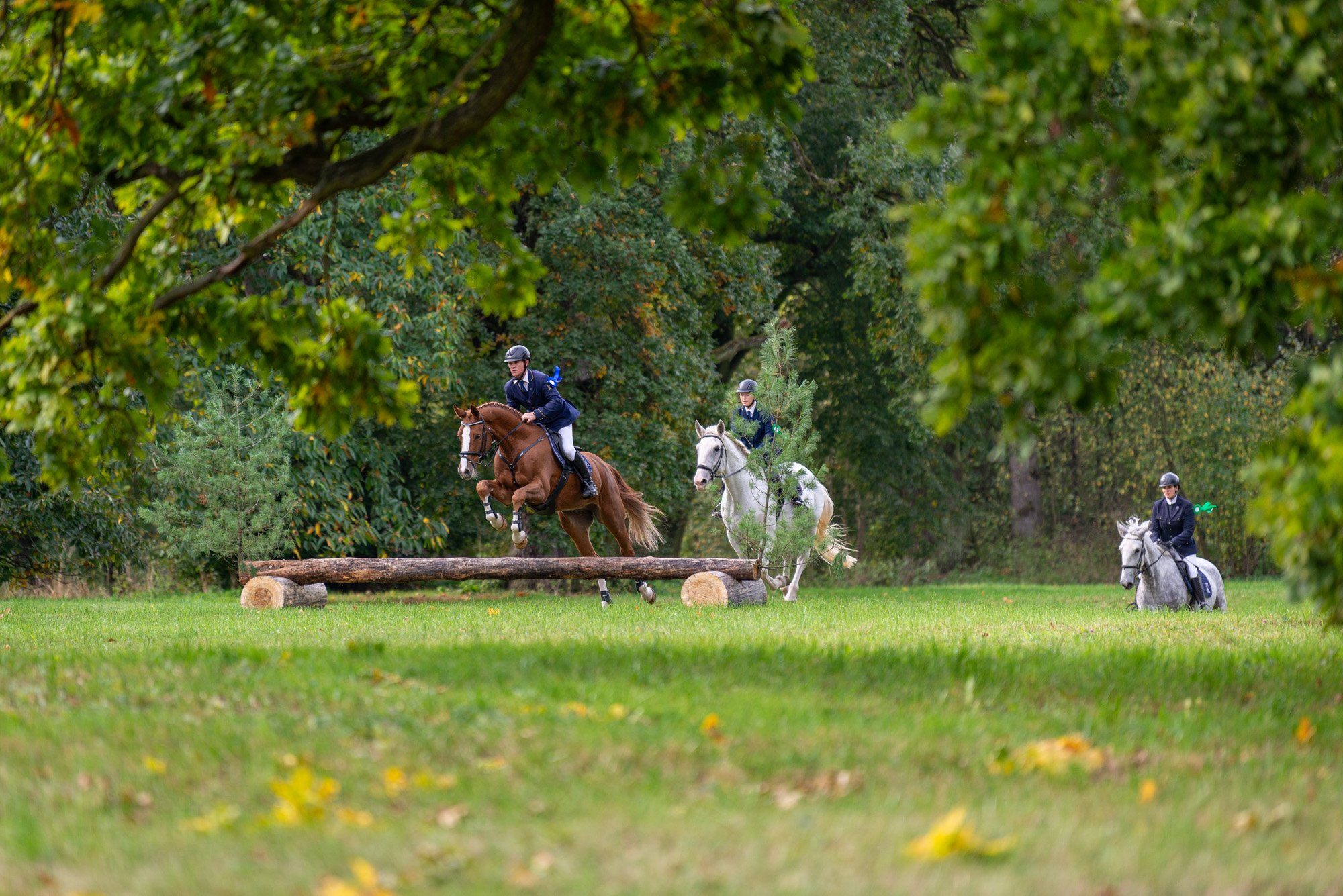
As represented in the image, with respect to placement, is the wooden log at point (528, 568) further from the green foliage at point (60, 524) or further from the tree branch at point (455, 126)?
the tree branch at point (455, 126)

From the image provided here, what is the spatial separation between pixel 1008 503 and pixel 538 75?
2901 centimetres

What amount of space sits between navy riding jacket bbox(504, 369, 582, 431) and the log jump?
1968 millimetres

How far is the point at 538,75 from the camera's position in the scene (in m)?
8.31

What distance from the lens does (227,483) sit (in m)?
20.5

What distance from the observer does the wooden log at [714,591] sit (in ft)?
53.9

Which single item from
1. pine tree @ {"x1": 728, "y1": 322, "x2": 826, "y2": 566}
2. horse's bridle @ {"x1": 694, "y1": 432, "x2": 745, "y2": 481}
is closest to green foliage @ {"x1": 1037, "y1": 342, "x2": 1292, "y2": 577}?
pine tree @ {"x1": 728, "y1": 322, "x2": 826, "y2": 566}

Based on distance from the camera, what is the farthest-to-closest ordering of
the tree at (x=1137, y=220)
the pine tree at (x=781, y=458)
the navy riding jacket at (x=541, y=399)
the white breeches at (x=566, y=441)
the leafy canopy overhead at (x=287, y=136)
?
1. the white breeches at (x=566, y=441)
2. the navy riding jacket at (x=541, y=399)
3. the pine tree at (x=781, y=458)
4. the leafy canopy overhead at (x=287, y=136)
5. the tree at (x=1137, y=220)

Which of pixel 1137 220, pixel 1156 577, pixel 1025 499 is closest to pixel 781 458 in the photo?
pixel 1156 577

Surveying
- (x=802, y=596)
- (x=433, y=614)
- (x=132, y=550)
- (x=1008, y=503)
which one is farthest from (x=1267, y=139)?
(x=1008, y=503)

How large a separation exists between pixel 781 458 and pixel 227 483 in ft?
29.0

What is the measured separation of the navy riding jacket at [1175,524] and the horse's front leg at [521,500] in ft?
25.5

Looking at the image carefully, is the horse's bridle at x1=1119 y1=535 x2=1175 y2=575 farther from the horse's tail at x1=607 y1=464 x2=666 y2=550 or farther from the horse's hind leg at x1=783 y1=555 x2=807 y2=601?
the horse's tail at x1=607 y1=464 x2=666 y2=550

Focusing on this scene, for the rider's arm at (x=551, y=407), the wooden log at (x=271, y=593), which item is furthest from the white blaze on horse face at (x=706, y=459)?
the wooden log at (x=271, y=593)

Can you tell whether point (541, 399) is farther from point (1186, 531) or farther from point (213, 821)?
point (213, 821)
